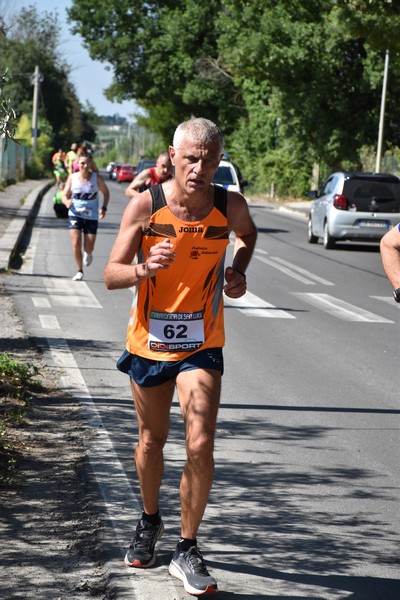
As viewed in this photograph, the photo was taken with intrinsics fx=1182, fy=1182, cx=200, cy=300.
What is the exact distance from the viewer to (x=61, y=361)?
984cm

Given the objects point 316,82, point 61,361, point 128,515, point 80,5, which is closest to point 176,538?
point 128,515

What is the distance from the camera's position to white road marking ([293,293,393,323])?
1396cm

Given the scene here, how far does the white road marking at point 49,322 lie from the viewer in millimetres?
11864

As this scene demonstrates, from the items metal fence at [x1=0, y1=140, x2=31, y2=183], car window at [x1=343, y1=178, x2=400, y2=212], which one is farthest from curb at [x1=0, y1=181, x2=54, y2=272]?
car window at [x1=343, y1=178, x2=400, y2=212]

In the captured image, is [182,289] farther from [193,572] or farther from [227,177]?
[227,177]

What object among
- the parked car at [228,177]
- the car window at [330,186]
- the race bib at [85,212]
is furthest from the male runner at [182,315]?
the parked car at [228,177]

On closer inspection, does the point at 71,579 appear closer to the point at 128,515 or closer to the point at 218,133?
the point at 128,515

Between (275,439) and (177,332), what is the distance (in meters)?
2.84

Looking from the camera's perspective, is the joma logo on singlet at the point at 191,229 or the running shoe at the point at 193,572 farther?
the joma logo on singlet at the point at 191,229

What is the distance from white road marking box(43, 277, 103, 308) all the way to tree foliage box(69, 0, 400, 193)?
49.3 feet

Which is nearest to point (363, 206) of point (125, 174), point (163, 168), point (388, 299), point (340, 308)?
point (388, 299)

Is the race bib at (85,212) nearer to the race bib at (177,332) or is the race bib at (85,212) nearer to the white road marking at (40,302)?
the white road marking at (40,302)

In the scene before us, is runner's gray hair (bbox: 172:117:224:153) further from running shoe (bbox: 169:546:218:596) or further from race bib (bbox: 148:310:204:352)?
running shoe (bbox: 169:546:218:596)

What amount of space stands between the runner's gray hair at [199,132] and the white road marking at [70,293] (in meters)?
8.90
